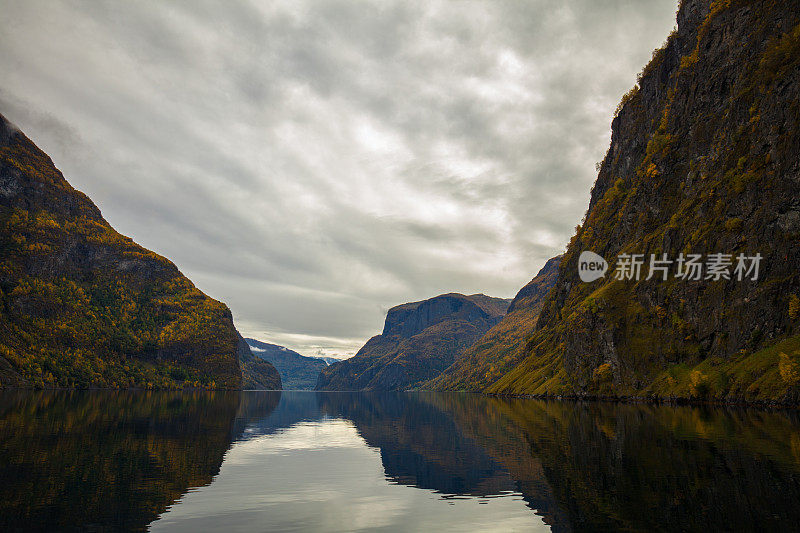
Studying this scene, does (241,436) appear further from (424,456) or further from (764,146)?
(764,146)

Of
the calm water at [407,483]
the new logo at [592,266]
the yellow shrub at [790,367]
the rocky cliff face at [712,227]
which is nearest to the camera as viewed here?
the calm water at [407,483]

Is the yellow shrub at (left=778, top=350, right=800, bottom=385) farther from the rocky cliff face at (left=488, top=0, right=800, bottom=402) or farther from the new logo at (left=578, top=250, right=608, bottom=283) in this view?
the new logo at (left=578, top=250, right=608, bottom=283)

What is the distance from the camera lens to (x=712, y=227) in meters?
112

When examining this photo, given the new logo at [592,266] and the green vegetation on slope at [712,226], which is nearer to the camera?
the green vegetation on slope at [712,226]

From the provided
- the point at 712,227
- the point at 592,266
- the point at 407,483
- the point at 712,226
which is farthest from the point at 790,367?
the point at 592,266

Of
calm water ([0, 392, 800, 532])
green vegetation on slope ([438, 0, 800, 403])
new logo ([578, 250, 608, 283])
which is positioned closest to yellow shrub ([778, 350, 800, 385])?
green vegetation on slope ([438, 0, 800, 403])

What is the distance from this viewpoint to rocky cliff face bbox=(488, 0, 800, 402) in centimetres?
9256

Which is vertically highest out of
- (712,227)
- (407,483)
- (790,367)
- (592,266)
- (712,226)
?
(592,266)

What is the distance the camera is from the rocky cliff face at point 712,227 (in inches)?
3644

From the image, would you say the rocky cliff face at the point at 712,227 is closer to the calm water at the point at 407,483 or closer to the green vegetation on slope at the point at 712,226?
the green vegetation on slope at the point at 712,226

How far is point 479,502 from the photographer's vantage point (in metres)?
22.9

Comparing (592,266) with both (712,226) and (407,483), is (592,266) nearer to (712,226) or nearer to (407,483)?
(712,226)

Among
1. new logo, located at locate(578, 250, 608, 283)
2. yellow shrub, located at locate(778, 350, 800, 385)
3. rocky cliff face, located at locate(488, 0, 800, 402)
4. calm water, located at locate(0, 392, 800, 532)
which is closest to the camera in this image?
calm water, located at locate(0, 392, 800, 532)

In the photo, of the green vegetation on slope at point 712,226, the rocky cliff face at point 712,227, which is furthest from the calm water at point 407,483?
the green vegetation on slope at point 712,226
